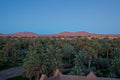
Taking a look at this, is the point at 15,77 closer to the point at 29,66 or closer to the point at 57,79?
the point at 29,66

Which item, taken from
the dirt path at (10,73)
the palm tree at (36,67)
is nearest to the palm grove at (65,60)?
the palm tree at (36,67)

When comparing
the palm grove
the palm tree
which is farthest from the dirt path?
the palm tree

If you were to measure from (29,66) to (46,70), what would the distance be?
3.39 m

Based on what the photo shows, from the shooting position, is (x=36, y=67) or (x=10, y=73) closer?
(x=36, y=67)

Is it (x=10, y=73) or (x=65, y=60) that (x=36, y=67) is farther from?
(x=65, y=60)

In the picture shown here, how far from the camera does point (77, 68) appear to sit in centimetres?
4034

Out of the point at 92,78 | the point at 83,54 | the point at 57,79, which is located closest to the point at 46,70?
the point at 57,79

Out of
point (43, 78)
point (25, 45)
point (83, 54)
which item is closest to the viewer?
point (43, 78)

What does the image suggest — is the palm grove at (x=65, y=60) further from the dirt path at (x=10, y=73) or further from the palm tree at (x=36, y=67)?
the dirt path at (x=10, y=73)

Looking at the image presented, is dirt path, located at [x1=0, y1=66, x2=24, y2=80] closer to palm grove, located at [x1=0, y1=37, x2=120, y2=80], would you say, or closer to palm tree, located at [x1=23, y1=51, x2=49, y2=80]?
palm grove, located at [x1=0, y1=37, x2=120, y2=80]

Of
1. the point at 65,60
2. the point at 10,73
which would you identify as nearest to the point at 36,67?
the point at 10,73

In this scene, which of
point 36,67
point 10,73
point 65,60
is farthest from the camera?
point 65,60

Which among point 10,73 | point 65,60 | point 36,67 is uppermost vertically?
point 36,67

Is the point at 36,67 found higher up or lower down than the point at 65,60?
higher up
